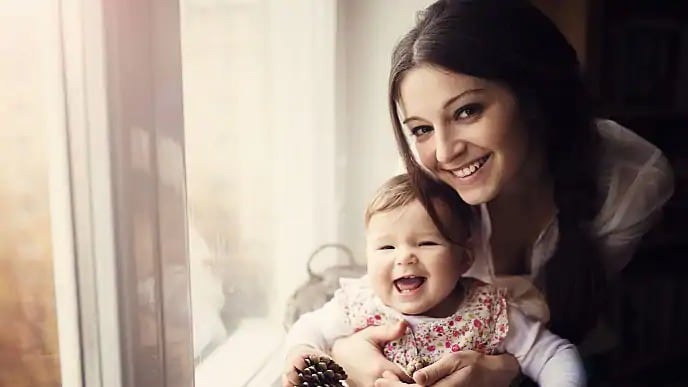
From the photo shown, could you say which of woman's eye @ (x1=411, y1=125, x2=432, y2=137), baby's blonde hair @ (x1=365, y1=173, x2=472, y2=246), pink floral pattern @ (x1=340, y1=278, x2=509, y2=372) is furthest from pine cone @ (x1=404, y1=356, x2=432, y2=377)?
woman's eye @ (x1=411, y1=125, x2=432, y2=137)

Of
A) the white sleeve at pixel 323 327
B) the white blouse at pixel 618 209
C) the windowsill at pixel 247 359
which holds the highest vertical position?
the white blouse at pixel 618 209

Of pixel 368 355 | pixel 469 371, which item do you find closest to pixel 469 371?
pixel 469 371

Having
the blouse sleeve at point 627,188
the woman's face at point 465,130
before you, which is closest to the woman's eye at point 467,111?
the woman's face at point 465,130

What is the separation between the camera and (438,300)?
2.80 feet

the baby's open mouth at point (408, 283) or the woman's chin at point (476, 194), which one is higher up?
the woman's chin at point (476, 194)

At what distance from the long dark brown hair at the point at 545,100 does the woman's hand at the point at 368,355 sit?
121 mm

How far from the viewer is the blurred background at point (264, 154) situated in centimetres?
84

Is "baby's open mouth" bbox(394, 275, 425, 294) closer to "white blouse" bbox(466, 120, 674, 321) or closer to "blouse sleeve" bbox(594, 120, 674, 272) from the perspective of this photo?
"white blouse" bbox(466, 120, 674, 321)

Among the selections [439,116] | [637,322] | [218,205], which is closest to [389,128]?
[439,116]

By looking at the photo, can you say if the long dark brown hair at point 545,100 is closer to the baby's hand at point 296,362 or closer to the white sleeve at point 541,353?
the white sleeve at point 541,353

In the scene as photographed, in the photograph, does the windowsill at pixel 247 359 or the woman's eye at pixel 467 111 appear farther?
the windowsill at pixel 247 359

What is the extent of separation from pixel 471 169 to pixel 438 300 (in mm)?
135

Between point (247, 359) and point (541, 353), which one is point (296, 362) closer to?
point (247, 359)

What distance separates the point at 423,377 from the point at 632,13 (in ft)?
1.34
